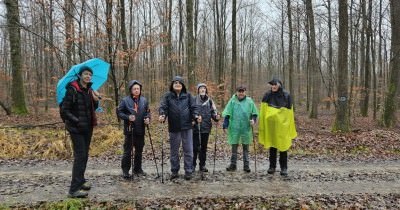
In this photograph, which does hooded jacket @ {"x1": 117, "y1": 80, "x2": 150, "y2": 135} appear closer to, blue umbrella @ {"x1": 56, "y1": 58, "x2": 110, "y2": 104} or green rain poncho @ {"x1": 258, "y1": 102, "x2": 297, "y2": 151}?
blue umbrella @ {"x1": 56, "y1": 58, "x2": 110, "y2": 104}

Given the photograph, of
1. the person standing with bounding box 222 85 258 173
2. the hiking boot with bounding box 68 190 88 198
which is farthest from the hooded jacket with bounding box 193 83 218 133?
the hiking boot with bounding box 68 190 88 198

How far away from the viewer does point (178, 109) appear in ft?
22.8

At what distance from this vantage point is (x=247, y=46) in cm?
4928

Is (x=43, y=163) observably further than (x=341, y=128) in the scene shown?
No

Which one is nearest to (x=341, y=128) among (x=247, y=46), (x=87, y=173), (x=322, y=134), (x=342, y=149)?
(x=322, y=134)

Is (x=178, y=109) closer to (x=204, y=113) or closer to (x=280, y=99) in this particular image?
(x=204, y=113)

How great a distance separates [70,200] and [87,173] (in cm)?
202

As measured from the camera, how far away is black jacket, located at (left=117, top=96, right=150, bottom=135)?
22.6 ft

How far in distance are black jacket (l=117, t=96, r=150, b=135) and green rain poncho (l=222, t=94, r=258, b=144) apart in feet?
6.17

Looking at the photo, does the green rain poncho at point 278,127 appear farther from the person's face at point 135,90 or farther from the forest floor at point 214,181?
the person's face at point 135,90

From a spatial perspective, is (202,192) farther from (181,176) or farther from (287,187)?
(287,187)

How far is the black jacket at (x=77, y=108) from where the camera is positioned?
5746mm

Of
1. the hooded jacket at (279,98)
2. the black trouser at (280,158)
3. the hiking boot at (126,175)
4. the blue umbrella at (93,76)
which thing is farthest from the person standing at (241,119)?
the blue umbrella at (93,76)

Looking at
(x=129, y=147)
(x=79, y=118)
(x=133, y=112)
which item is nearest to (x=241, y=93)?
(x=133, y=112)
